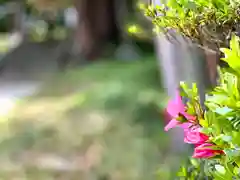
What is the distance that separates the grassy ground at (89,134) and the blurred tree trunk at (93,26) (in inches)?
121

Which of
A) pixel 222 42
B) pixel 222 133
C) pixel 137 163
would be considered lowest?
pixel 137 163

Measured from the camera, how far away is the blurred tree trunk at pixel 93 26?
9625mm

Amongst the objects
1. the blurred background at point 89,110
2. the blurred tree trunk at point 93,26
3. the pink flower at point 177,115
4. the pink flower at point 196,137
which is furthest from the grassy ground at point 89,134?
the blurred tree trunk at point 93,26

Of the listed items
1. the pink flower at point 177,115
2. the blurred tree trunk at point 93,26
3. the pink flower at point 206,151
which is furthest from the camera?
the blurred tree trunk at point 93,26

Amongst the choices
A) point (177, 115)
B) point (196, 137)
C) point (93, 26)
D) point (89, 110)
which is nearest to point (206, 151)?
point (196, 137)

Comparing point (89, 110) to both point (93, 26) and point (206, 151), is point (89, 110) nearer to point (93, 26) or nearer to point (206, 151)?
point (206, 151)

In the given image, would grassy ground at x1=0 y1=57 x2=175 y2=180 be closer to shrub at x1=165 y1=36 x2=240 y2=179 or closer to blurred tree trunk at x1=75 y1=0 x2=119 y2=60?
shrub at x1=165 y1=36 x2=240 y2=179

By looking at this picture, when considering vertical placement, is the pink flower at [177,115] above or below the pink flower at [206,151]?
above

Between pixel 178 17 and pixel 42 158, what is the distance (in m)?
3.14

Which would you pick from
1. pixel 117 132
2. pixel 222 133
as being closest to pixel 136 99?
pixel 117 132

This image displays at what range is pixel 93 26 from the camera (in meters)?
9.84

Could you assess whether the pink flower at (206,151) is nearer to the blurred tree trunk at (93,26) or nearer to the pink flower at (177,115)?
the pink flower at (177,115)

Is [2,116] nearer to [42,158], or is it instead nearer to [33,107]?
[33,107]

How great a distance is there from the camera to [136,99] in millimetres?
5504
